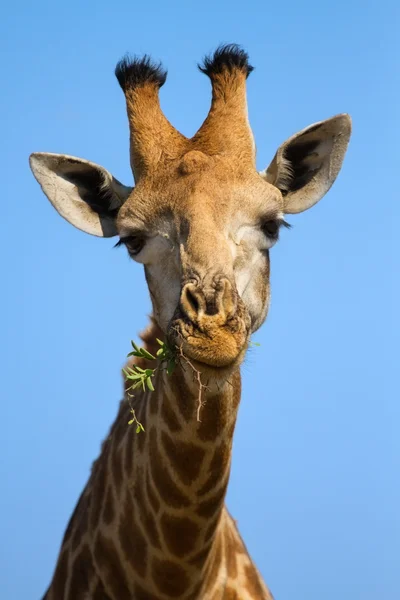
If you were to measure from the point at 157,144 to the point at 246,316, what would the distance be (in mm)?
2174

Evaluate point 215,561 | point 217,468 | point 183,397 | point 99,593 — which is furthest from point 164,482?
point 99,593

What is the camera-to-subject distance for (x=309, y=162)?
857cm

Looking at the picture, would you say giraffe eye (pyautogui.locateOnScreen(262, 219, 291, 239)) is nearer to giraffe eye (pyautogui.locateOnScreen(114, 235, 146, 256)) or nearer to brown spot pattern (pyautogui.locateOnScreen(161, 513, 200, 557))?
giraffe eye (pyautogui.locateOnScreen(114, 235, 146, 256))

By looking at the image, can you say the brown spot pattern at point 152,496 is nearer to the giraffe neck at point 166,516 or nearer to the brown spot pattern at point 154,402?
the giraffe neck at point 166,516

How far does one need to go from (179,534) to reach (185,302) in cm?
193

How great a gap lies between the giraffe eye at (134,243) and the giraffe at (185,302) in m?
0.02

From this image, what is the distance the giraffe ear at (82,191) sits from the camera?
8391 millimetres

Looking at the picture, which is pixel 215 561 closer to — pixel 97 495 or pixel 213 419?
pixel 97 495

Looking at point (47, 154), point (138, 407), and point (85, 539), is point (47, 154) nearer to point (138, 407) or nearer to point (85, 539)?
point (138, 407)

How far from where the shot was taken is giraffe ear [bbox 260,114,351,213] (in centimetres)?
837

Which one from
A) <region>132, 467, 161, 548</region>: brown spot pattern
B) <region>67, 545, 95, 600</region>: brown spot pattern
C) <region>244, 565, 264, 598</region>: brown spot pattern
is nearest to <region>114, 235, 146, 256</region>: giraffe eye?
<region>132, 467, 161, 548</region>: brown spot pattern

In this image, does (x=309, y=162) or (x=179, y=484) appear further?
(x=309, y=162)

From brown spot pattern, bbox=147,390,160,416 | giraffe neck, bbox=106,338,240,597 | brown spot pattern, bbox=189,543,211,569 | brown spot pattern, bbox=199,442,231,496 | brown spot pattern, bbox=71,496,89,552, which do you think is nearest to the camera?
giraffe neck, bbox=106,338,240,597

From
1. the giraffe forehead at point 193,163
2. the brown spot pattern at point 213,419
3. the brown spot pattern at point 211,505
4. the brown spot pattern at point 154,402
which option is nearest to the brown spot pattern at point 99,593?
the brown spot pattern at point 211,505
